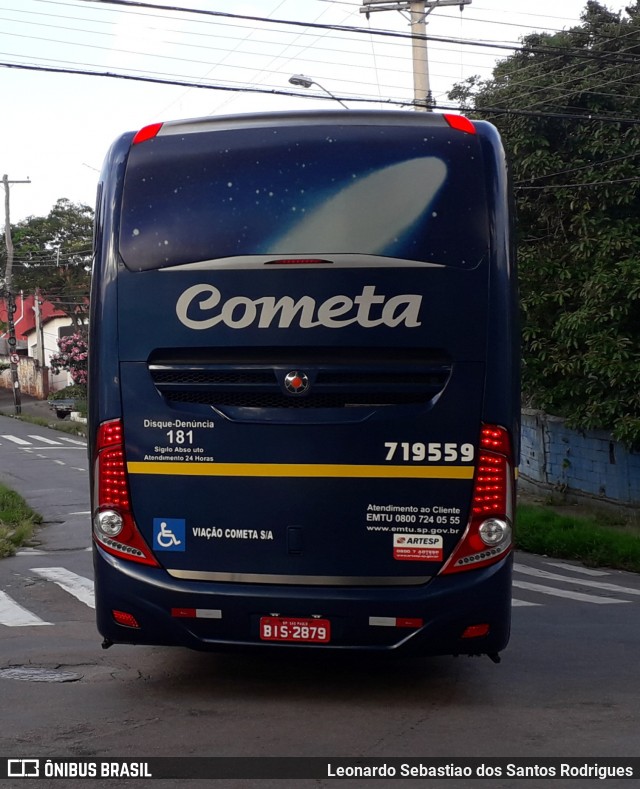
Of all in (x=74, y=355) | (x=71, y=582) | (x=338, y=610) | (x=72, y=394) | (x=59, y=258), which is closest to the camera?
(x=338, y=610)

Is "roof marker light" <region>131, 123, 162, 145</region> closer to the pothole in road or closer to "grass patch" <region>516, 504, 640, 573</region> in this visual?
the pothole in road

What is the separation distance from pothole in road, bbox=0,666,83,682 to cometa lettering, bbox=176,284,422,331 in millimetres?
2643

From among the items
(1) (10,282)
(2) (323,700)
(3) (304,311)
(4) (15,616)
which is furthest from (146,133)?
(1) (10,282)

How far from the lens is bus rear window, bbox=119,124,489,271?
658 cm

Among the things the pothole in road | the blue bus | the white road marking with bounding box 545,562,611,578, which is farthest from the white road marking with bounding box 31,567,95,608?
the white road marking with bounding box 545,562,611,578

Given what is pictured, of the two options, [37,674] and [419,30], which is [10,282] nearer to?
[419,30]

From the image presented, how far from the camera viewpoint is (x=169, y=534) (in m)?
6.71

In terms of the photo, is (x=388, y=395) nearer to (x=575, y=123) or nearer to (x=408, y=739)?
(x=408, y=739)

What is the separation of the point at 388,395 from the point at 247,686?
7.00 feet

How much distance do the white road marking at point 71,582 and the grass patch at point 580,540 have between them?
7.21m

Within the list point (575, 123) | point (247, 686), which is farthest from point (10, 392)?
point (247, 686)

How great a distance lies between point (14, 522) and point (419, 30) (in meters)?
12.2

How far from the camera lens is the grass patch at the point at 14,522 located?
1688 centimetres

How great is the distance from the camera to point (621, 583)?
46.6 feet
